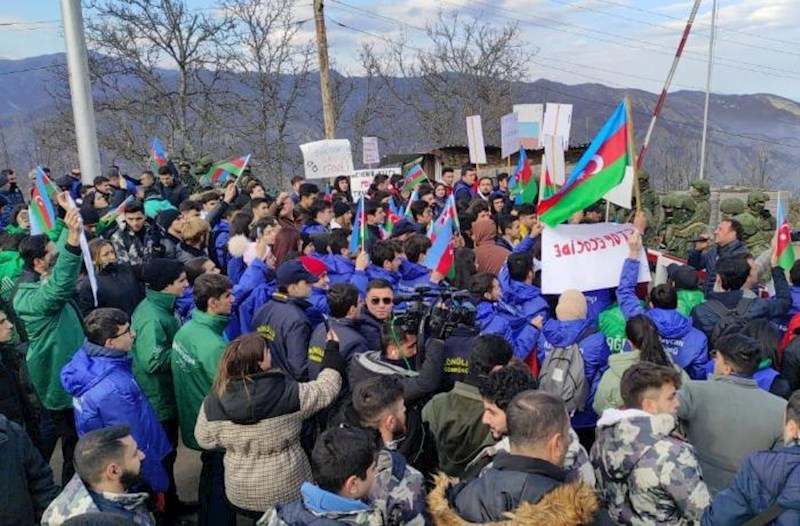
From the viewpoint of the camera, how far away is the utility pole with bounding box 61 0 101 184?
11.8 metres

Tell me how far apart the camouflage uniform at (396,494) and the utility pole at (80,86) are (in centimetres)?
1107

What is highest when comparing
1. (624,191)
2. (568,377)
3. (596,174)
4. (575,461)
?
(596,174)

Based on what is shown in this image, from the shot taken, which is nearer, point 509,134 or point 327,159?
point 327,159

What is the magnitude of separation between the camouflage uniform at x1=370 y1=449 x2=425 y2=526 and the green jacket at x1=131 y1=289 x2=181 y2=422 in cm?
235

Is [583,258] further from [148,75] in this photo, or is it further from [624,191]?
[148,75]

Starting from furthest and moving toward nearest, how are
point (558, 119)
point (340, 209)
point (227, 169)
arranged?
point (558, 119)
point (227, 169)
point (340, 209)

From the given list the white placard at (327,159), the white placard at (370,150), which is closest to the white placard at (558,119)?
the white placard at (327,159)

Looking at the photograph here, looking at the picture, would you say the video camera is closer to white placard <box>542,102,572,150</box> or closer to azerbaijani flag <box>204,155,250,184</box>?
azerbaijani flag <box>204,155,250,184</box>

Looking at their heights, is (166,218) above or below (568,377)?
above

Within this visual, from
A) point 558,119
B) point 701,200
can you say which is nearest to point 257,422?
point 701,200

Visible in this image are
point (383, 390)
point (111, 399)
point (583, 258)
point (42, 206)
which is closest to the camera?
point (383, 390)

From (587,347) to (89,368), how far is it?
314cm

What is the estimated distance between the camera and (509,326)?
4922 millimetres

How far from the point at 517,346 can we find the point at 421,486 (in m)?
2.13
